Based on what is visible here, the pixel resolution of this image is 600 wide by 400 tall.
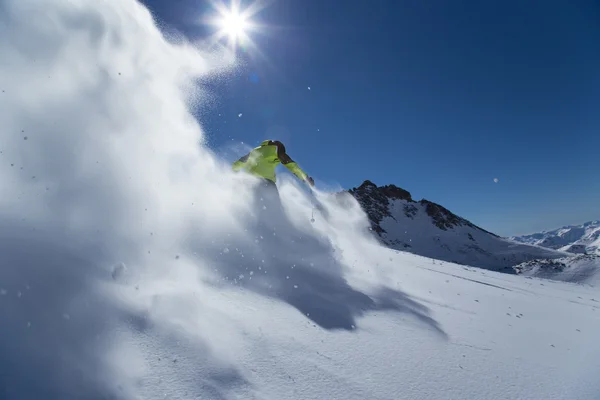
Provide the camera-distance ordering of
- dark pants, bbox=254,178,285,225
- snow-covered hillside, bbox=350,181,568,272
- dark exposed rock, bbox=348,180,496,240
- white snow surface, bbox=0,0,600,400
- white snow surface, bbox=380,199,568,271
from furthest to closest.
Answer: dark exposed rock, bbox=348,180,496,240 < snow-covered hillside, bbox=350,181,568,272 < white snow surface, bbox=380,199,568,271 < dark pants, bbox=254,178,285,225 < white snow surface, bbox=0,0,600,400

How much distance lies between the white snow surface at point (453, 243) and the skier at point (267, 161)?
5250 centimetres

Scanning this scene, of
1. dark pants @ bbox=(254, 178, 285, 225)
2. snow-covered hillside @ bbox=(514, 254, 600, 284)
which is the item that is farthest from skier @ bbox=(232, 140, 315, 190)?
snow-covered hillside @ bbox=(514, 254, 600, 284)

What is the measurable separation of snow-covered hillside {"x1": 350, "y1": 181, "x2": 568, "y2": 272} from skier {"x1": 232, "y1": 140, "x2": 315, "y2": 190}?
52363 millimetres

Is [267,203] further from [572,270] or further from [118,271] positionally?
[572,270]

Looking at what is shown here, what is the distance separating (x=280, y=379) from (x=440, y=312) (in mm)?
2768

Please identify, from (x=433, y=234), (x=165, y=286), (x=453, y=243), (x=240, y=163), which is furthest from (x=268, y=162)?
(x=433, y=234)

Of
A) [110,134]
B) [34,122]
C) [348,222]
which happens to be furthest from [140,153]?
[348,222]

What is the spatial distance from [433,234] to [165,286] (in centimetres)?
7401

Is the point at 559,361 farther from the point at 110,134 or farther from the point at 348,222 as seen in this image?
the point at 348,222

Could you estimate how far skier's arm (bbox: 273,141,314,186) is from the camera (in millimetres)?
6293

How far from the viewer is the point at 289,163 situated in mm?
6375

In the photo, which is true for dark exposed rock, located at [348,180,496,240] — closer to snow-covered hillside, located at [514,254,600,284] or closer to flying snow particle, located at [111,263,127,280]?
snow-covered hillside, located at [514,254,600,284]

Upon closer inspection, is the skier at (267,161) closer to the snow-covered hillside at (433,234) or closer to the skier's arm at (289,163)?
the skier's arm at (289,163)

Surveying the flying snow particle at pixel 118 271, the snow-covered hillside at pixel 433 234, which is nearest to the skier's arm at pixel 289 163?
the flying snow particle at pixel 118 271
